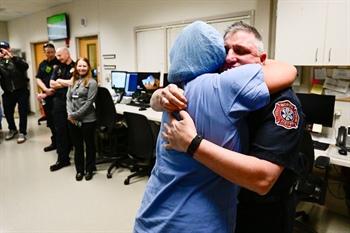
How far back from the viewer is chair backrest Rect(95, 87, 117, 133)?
10.6 feet

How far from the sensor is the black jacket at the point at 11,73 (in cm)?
461

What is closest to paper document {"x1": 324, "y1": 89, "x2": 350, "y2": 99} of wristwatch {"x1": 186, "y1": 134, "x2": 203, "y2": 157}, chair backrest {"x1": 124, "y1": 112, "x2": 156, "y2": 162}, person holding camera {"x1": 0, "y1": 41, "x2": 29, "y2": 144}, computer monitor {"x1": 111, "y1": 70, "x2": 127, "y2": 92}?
chair backrest {"x1": 124, "y1": 112, "x2": 156, "y2": 162}

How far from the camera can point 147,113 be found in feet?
11.0

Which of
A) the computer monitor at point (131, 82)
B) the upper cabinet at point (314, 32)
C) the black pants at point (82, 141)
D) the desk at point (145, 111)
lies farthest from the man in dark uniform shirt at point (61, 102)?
the upper cabinet at point (314, 32)

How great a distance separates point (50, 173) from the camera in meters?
3.41

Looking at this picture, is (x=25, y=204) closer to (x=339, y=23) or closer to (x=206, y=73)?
(x=206, y=73)

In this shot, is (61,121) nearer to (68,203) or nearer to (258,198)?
(68,203)

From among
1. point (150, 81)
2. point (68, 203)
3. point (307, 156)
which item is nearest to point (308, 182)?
point (307, 156)

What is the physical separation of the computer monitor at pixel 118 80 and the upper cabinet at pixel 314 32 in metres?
2.62

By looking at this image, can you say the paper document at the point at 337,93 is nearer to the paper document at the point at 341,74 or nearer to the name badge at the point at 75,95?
the paper document at the point at 341,74

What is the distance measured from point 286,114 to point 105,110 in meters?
2.85

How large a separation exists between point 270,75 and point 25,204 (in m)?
2.81

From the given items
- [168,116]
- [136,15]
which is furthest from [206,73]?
[136,15]

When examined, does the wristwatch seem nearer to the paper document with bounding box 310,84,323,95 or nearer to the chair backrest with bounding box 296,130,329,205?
the chair backrest with bounding box 296,130,329,205
